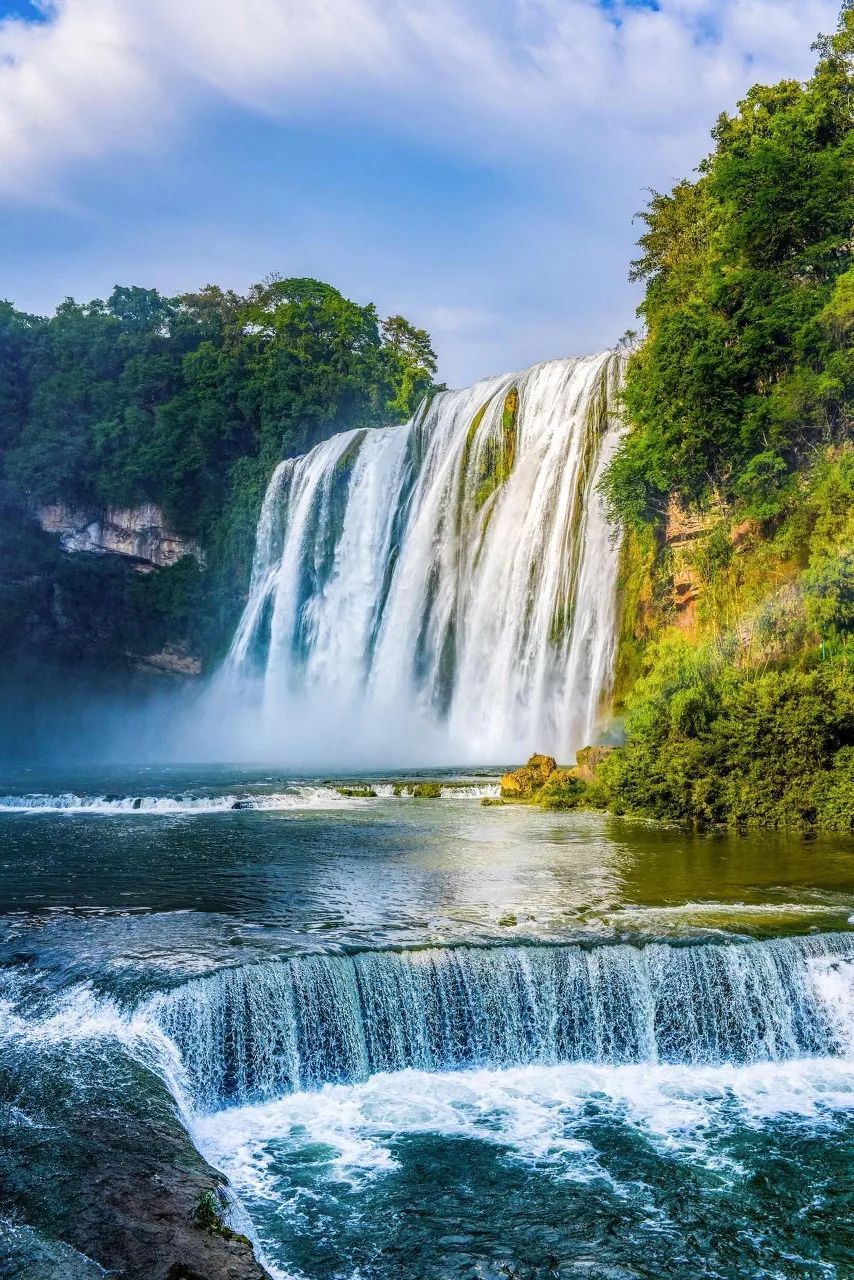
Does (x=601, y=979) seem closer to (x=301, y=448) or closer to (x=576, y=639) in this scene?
(x=576, y=639)

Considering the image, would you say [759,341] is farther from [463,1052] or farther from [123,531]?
[123,531]

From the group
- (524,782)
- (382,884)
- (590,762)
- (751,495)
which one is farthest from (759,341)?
(382,884)

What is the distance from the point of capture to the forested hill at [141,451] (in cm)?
4456

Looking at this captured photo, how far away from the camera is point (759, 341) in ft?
67.8

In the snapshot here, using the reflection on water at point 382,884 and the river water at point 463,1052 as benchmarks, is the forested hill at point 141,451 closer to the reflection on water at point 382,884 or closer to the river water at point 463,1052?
the reflection on water at point 382,884

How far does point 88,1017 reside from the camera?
852 centimetres

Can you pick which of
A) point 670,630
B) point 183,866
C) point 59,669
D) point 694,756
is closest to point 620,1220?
point 183,866

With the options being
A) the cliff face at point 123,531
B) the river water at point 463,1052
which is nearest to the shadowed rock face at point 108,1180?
the river water at point 463,1052

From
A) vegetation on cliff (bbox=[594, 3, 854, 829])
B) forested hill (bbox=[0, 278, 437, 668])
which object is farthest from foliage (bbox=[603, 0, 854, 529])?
forested hill (bbox=[0, 278, 437, 668])

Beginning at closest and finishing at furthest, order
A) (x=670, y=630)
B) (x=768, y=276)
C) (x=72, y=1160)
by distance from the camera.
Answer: (x=72, y=1160) → (x=768, y=276) → (x=670, y=630)

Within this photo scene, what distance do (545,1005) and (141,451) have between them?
1564 inches

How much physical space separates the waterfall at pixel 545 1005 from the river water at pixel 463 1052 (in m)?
0.02

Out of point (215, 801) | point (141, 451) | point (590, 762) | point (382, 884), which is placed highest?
point (141, 451)

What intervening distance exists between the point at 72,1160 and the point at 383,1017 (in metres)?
3.49
